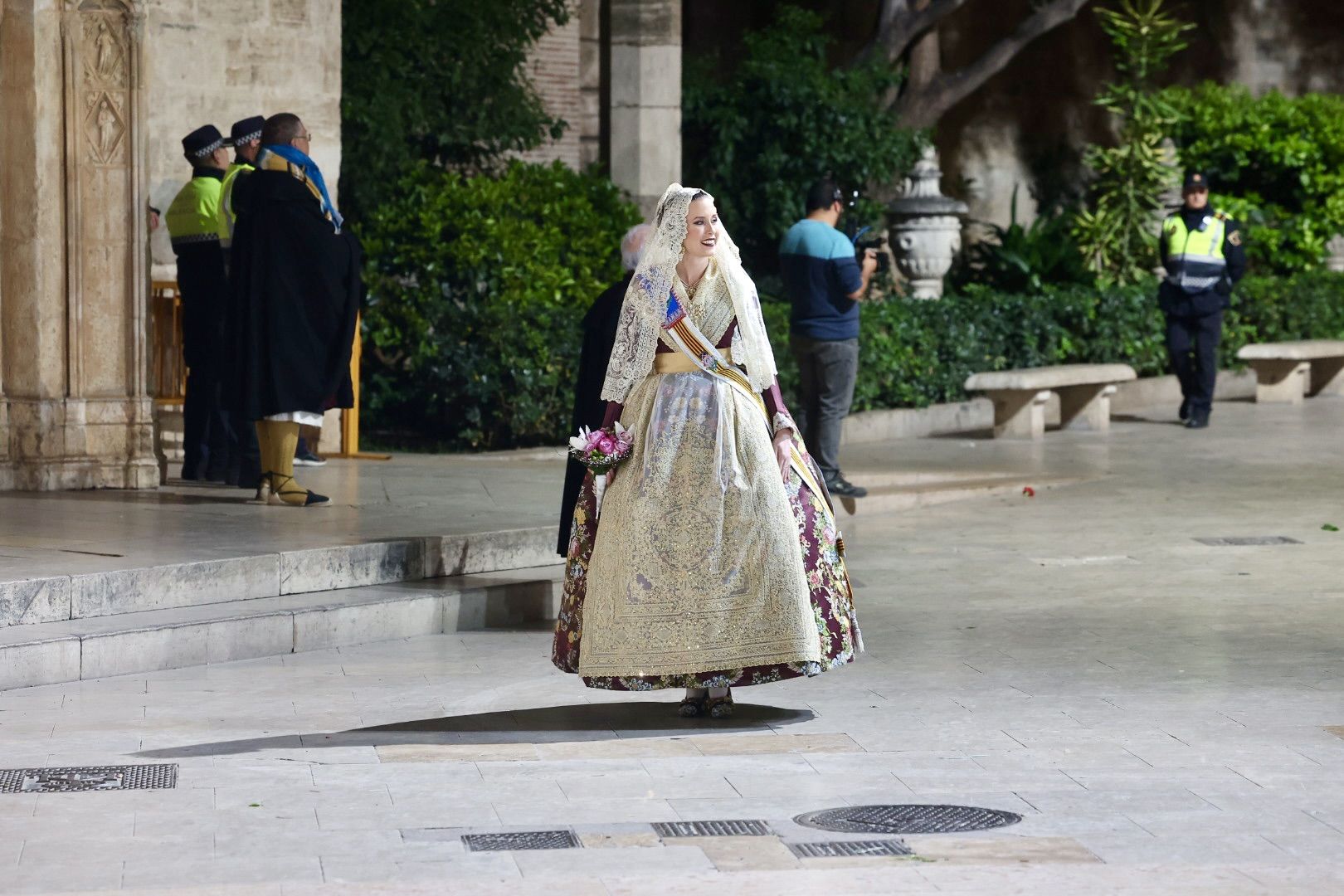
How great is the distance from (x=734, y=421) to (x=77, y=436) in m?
5.09

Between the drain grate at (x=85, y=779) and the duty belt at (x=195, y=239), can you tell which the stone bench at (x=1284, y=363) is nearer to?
the duty belt at (x=195, y=239)

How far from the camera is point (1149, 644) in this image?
855 centimetres

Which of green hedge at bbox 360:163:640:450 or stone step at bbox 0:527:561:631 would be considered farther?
green hedge at bbox 360:163:640:450

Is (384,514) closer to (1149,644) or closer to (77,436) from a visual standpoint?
(77,436)

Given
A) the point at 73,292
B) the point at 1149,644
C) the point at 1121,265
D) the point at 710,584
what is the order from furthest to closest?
the point at 1121,265
the point at 73,292
the point at 1149,644
the point at 710,584

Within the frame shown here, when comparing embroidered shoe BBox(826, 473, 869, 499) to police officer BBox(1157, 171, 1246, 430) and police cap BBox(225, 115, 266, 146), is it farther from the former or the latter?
police officer BBox(1157, 171, 1246, 430)

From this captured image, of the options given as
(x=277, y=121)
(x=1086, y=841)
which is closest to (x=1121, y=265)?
(x=277, y=121)

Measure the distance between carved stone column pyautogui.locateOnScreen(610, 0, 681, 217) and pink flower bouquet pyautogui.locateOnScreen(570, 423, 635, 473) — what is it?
1064 centimetres

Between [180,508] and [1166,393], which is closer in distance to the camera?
[180,508]

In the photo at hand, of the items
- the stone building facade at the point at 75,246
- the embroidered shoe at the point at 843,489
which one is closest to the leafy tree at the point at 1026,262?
the embroidered shoe at the point at 843,489

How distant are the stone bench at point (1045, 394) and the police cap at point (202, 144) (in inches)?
260

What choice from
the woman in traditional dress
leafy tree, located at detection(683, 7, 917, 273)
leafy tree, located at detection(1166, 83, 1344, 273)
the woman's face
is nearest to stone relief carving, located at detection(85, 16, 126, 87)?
the woman in traditional dress

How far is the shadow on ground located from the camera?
22.1 feet

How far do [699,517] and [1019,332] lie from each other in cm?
1174
